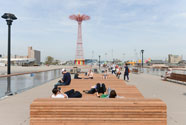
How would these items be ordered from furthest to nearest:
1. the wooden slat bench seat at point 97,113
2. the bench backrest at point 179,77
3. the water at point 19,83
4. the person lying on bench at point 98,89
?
1. the bench backrest at point 179,77
2. the water at point 19,83
3. the person lying on bench at point 98,89
4. the wooden slat bench seat at point 97,113

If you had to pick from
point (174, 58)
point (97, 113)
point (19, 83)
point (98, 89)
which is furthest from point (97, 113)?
point (174, 58)

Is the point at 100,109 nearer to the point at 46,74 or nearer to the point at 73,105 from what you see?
the point at 73,105

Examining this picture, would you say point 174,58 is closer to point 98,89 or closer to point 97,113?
point 98,89

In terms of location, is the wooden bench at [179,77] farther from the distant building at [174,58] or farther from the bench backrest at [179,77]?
the distant building at [174,58]

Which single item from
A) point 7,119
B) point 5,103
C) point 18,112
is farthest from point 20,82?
point 7,119

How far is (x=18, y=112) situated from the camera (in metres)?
5.26

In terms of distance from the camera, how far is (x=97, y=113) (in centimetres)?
324

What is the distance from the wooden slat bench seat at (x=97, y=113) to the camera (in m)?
3.23

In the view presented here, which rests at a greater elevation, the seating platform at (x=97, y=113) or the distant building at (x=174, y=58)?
the distant building at (x=174, y=58)

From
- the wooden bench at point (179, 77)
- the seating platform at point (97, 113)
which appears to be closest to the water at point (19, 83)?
the seating platform at point (97, 113)

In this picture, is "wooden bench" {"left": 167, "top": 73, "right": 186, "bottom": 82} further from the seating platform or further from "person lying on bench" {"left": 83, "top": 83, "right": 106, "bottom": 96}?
the seating platform

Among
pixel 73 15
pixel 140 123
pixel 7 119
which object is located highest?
pixel 73 15

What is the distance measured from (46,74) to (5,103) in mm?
7442

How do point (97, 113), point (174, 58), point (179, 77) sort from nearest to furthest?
point (97, 113) → point (179, 77) → point (174, 58)
